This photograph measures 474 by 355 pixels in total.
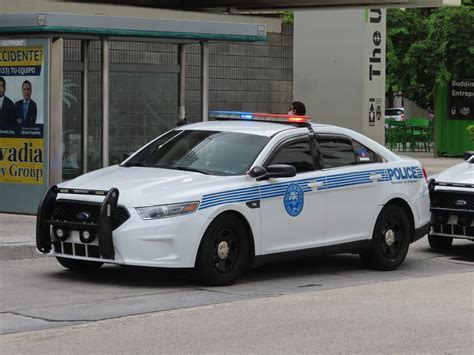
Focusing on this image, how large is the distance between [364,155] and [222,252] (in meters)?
2.49

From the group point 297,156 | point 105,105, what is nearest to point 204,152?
point 297,156

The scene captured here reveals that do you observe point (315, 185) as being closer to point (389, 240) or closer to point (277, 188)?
point (277, 188)

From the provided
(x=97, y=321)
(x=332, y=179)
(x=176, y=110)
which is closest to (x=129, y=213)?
(x=97, y=321)

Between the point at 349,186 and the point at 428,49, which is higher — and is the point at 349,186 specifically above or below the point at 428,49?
below

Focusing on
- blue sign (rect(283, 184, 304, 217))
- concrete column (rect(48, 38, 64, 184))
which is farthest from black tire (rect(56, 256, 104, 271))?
concrete column (rect(48, 38, 64, 184))

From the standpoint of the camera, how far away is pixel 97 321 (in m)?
8.77

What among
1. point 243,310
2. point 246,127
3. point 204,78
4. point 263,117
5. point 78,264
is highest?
point 204,78

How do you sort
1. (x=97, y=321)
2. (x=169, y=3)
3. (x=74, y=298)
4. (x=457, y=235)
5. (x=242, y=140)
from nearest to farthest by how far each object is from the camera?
(x=97, y=321) → (x=74, y=298) → (x=242, y=140) → (x=457, y=235) → (x=169, y=3)

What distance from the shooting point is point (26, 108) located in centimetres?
1521

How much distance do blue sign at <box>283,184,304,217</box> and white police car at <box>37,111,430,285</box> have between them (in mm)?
13

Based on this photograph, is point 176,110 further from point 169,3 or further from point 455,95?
point 455,95

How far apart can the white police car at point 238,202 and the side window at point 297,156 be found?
0.01 m

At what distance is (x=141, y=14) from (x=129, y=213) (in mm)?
8333

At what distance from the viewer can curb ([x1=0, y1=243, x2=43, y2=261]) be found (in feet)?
40.4
